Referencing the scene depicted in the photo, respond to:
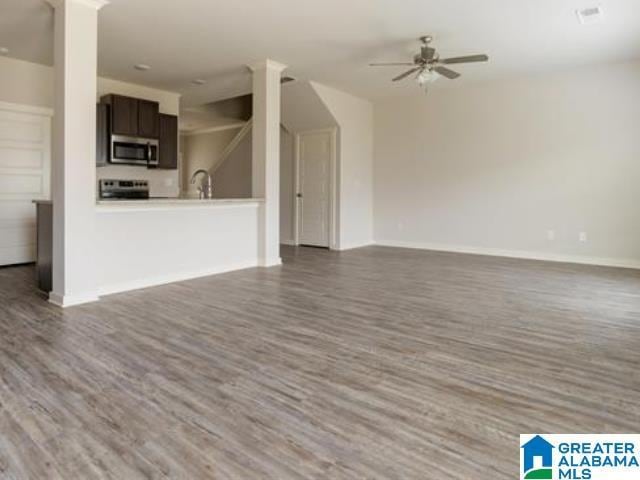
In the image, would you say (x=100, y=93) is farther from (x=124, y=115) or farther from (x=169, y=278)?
(x=169, y=278)

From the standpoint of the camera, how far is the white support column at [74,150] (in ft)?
12.4

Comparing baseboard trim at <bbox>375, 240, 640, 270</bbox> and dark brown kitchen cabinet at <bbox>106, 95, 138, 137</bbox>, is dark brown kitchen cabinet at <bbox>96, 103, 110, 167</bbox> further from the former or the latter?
baseboard trim at <bbox>375, 240, 640, 270</bbox>

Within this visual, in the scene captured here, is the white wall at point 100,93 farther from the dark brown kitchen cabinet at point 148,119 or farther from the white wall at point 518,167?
the white wall at point 518,167

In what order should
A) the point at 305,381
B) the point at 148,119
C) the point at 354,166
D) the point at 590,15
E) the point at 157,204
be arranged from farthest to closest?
the point at 354,166
the point at 148,119
the point at 157,204
the point at 590,15
the point at 305,381

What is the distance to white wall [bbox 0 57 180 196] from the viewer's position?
559cm

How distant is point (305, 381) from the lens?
7.72 ft

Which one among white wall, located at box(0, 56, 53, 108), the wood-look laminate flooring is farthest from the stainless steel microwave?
the wood-look laminate flooring

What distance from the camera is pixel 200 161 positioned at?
11.2 m

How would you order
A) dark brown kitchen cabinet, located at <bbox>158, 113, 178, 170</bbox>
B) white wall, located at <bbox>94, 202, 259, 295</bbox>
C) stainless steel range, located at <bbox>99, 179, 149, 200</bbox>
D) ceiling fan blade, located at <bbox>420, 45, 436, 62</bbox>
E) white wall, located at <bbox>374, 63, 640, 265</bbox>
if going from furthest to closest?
dark brown kitchen cabinet, located at <bbox>158, 113, 178, 170</bbox> < stainless steel range, located at <bbox>99, 179, 149, 200</bbox> < white wall, located at <bbox>374, 63, 640, 265</bbox> < ceiling fan blade, located at <bbox>420, 45, 436, 62</bbox> < white wall, located at <bbox>94, 202, 259, 295</bbox>

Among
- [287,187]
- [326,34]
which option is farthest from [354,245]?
[326,34]

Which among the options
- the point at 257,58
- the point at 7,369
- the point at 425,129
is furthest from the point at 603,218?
the point at 7,369

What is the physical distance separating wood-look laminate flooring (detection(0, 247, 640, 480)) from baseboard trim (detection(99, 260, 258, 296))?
0.20 m

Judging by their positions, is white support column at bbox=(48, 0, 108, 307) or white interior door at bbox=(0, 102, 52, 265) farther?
white interior door at bbox=(0, 102, 52, 265)

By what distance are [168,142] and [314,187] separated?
2.62 metres
